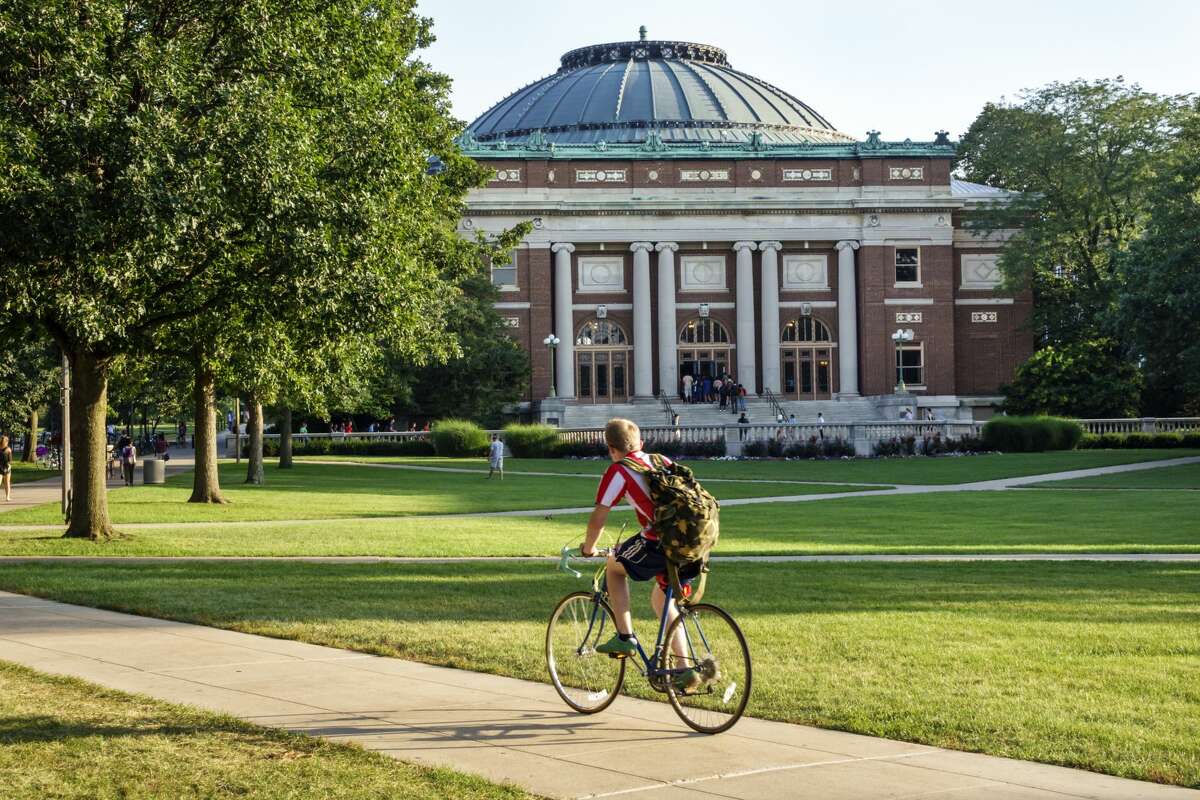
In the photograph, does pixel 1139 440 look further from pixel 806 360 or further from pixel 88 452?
pixel 88 452

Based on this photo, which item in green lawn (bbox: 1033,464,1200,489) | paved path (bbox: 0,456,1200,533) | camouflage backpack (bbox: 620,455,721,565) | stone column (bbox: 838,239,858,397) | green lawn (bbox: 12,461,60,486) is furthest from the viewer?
stone column (bbox: 838,239,858,397)

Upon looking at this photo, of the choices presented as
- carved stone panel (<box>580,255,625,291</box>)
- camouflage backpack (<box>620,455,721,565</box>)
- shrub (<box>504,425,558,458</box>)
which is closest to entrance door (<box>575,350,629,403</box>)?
carved stone panel (<box>580,255,625,291</box>)

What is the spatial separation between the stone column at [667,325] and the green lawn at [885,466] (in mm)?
21853

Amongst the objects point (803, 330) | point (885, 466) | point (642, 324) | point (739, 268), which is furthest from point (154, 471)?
point (803, 330)

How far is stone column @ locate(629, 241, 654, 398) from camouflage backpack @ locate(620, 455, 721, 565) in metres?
71.2

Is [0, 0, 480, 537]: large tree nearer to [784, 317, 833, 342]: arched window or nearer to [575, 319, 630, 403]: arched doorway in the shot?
[575, 319, 630, 403]: arched doorway

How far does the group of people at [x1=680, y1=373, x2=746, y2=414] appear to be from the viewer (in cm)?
7412

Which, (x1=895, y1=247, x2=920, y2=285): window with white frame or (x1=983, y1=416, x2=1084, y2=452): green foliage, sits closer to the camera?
(x1=983, y1=416, x2=1084, y2=452): green foliage

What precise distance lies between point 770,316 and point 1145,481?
3942cm

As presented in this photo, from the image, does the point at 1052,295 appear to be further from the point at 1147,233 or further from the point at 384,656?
the point at 384,656

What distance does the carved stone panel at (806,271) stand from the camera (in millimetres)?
82750

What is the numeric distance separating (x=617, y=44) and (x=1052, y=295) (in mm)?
38284

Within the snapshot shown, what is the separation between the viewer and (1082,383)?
67438 millimetres

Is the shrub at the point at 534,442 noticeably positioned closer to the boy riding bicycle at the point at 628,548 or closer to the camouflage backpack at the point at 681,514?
the boy riding bicycle at the point at 628,548
